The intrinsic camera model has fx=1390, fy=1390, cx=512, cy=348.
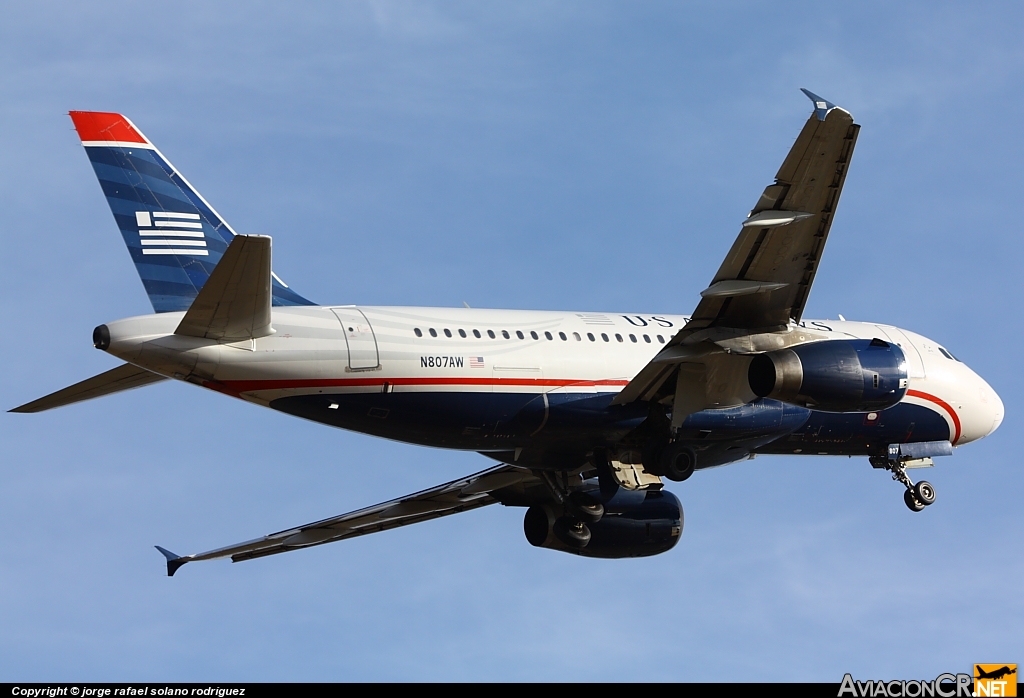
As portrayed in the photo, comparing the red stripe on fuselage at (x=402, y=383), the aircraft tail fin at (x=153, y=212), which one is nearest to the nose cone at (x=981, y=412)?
the red stripe on fuselage at (x=402, y=383)

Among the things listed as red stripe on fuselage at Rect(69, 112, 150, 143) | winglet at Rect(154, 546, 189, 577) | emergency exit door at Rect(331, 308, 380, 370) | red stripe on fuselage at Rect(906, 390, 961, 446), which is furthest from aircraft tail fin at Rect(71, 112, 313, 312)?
red stripe on fuselage at Rect(906, 390, 961, 446)

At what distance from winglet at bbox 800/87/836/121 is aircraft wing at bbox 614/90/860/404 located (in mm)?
16

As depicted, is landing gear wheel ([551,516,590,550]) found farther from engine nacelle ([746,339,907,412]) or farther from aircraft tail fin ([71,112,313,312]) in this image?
aircraft tail fin ([71,112,313,312])

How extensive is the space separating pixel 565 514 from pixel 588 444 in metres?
3.33

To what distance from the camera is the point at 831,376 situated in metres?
25.6

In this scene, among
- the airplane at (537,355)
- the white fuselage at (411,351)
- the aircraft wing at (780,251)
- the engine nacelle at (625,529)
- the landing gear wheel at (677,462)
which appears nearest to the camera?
the aircraft wing at (780,251)

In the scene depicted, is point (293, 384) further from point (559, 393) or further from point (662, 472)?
point (662, 472)

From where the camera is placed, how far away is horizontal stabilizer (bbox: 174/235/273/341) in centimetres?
2156

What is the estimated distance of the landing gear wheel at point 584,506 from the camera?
30.2 metres

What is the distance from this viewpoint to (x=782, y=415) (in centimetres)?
2809

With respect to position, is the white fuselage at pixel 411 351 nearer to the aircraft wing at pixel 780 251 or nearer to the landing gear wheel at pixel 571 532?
the aircraft wing at pixel 780 251

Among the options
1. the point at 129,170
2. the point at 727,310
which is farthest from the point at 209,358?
the point at 727,310

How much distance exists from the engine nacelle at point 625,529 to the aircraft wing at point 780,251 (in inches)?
195

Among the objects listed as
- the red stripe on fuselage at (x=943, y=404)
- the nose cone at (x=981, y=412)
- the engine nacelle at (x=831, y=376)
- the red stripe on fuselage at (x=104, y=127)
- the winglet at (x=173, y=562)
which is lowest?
the winglet at (x=173, y=562)
